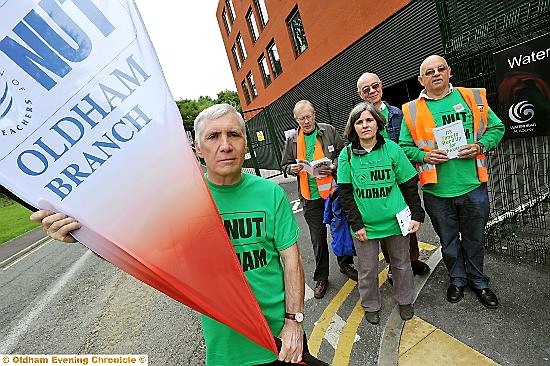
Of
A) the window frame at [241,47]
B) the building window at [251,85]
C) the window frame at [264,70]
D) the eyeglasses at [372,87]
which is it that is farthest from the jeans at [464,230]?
the window frame at [241,47]

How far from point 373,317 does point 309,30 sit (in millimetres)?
12819

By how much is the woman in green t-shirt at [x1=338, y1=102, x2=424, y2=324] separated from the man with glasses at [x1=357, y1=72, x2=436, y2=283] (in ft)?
1.38

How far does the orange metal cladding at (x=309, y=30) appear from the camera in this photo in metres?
9.59

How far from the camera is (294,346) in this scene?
1548 mm

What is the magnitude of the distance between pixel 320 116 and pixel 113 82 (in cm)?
1280

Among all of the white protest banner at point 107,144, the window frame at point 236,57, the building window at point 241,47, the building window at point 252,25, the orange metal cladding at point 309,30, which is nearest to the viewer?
the white protest banner at point 107,144

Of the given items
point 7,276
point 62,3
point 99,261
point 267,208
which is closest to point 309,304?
point 267,208

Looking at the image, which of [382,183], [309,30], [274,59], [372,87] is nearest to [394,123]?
[372,87]

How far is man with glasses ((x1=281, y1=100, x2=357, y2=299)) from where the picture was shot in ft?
10.5

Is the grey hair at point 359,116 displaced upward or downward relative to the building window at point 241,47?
downward

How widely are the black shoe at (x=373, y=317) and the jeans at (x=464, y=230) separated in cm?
76

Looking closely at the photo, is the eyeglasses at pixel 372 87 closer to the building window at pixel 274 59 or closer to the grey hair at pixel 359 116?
the grey hair at pixel 359 116

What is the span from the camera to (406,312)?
266 cm

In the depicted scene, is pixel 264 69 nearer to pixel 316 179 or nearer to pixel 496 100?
pixel 316 179
